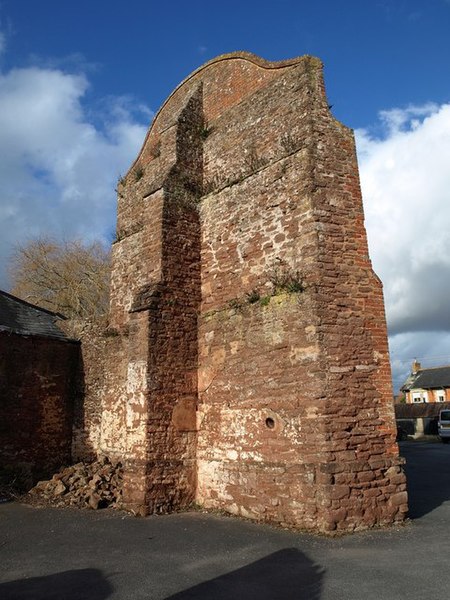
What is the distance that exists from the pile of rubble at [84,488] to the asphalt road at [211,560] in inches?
32.5

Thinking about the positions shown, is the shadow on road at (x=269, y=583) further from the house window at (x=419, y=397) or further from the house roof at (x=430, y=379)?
the house window at (x=419, y=397)

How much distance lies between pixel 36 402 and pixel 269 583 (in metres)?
8.98

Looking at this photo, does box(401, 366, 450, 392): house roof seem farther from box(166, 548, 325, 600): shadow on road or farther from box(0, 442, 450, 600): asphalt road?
box(166, 548, 325, 600): shadow on road

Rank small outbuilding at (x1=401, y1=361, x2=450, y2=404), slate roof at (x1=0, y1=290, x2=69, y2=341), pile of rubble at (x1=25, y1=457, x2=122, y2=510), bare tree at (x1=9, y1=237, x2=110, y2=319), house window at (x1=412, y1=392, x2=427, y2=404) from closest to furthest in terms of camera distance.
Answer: pile of rubble at (x1=25, y1=457, x2=122, y2=510) → slate roof at (x1=0, y1=290, x2=69, y2=341) → bare tree at (x1=9, y1=237, x2=110, y2=319) → small outbuilding at (x1=401, y1=361, x2=450, y2=404) → house window at (x1=412, y1=392, x2=427, y2=404)

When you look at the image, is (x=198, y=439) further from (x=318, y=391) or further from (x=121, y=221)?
(x=121, y=221)

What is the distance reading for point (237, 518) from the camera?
8.55 meters

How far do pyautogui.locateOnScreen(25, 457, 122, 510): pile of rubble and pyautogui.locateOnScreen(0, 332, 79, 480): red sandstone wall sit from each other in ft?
4.74

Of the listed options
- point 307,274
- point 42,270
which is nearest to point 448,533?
point 307,274

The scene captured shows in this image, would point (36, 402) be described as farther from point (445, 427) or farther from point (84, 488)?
point (445, 427)

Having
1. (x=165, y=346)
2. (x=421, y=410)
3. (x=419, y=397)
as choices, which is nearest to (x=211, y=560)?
(x=165, y=346)

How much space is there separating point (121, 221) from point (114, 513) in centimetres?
770

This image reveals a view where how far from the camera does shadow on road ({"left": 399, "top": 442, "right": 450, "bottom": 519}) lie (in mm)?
9438

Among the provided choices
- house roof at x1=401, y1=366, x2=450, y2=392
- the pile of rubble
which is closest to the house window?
house roof at x1=401, y1=366, x2=450, y2=392

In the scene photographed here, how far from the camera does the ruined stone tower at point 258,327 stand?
7.75 metres
